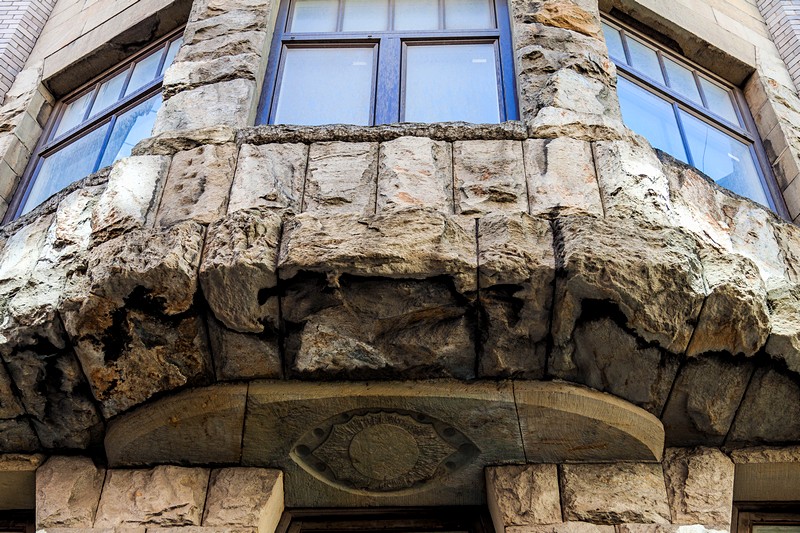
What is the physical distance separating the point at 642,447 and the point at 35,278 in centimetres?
250

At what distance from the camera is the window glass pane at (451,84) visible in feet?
13.2

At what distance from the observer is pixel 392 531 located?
3.31 meters

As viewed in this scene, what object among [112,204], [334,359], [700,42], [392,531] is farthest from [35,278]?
[700,42]

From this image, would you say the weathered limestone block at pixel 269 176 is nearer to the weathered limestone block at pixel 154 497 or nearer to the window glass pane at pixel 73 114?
the weathered limestone block at pixel 154 497

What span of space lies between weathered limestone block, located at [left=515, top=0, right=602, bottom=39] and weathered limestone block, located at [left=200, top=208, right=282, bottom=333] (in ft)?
6.80

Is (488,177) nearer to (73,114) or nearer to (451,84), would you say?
(451,84)

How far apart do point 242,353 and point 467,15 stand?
2.57 m

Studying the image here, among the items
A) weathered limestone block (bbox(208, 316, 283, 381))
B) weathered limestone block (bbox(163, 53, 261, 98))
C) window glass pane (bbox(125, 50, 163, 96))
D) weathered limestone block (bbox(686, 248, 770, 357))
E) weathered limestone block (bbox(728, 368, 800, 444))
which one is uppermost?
window glass pane (bbox(125, 50, 163, 96))

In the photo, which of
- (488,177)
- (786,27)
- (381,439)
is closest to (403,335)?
(381,439)

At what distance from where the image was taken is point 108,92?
5352mm

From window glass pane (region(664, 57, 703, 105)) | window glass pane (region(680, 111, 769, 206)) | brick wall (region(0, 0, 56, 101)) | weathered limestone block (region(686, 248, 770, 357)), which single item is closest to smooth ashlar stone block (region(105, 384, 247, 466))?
weathered limestone block (region(686, 248, 770, 357))

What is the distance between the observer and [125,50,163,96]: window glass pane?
198 inches

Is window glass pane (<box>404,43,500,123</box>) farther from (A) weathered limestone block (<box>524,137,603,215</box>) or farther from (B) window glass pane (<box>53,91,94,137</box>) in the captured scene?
(B) window glass pane (<box>53,91,94,137</box>)

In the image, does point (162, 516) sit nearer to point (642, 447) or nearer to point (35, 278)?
point (35, 278)
